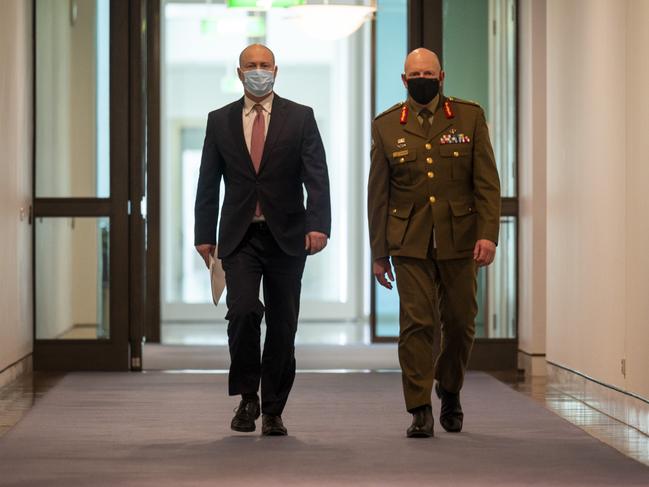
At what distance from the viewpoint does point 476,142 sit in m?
5.05

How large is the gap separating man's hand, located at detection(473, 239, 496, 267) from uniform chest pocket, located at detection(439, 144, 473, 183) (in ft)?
0.91

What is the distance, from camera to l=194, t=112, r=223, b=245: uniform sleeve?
5082 mm

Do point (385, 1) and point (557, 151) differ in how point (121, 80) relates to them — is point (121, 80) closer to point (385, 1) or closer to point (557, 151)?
point (557, 151)

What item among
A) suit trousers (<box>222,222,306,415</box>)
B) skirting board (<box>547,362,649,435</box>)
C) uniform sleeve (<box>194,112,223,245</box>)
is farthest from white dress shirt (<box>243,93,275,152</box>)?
skirting board (<box>547,362,649,435</box>)

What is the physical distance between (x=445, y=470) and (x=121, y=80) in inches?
172

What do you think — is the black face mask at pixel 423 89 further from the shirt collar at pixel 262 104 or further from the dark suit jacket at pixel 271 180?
the shirt collar at pixel 262 104

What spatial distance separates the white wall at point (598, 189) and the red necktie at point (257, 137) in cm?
153

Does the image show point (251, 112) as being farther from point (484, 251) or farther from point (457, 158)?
point (484, 251)

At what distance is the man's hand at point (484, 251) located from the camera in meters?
4.88

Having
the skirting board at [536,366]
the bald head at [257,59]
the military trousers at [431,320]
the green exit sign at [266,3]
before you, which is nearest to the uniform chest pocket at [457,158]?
the military trousers at [431,320]

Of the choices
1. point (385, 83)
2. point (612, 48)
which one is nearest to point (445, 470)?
point (612, 48)

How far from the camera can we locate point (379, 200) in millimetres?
5027

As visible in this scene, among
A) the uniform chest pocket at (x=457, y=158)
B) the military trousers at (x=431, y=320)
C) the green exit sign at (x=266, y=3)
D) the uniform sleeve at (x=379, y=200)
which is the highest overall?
the green exit sign at (x=266, y=3)

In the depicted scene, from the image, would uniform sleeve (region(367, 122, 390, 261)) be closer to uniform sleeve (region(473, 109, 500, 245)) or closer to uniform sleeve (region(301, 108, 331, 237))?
uniform sleeve (region(301, 108, 331, 237))
